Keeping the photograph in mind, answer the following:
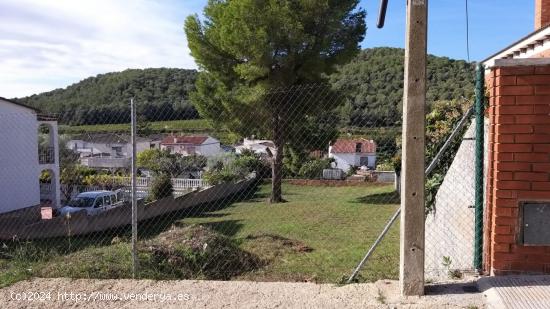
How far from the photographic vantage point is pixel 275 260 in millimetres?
8797

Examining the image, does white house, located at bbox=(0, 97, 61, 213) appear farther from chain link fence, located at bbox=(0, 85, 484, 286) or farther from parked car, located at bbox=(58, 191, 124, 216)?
parked car, located at bbox=(58, 191, 124, 216)

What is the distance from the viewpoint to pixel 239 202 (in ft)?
79.2

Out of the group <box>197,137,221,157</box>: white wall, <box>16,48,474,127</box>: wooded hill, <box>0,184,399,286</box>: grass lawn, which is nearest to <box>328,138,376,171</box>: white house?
<box>197,137,221,157</box>: white wall

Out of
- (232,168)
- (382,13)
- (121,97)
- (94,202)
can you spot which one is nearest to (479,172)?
(382,13)

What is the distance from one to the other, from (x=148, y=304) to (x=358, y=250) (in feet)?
19.5

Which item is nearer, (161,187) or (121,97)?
(161,187)

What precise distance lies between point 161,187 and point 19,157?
21.5ft

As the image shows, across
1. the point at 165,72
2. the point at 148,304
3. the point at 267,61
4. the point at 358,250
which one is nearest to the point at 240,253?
the point at 358,250

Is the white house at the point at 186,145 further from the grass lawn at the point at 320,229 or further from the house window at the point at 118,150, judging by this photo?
the grass lawn at the point at 320,229

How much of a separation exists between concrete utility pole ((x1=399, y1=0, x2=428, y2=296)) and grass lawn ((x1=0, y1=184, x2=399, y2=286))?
1053mm

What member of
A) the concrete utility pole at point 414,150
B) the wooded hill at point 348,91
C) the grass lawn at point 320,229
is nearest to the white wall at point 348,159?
the wooded hill at point 348,91

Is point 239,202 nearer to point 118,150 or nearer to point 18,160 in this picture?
point 18,160

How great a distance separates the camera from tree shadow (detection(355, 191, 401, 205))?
20.5 metres

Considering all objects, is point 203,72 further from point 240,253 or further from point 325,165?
point 240,253
